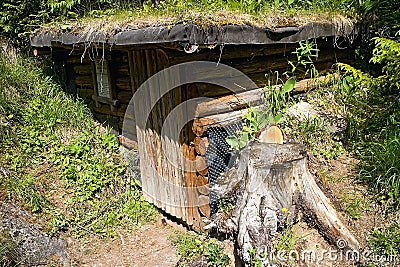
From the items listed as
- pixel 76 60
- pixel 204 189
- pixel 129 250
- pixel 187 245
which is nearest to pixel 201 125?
pixel 204 189

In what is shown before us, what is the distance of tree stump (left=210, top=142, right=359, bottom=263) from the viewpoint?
3705 mm

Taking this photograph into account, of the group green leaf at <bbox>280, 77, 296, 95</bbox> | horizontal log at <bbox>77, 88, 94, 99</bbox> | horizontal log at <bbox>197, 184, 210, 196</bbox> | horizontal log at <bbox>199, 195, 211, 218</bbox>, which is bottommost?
horizontal log at <bbox>199, 195, 211, 218</bbox>

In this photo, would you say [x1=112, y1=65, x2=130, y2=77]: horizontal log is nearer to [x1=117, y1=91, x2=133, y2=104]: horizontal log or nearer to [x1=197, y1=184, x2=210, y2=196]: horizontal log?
[x1=117, y1=91, x2=133, y2=104]: horizontal log

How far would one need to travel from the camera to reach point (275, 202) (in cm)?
382

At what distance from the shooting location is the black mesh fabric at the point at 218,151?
4758mm

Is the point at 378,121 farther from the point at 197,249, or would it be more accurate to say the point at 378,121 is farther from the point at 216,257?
the point at 197,249

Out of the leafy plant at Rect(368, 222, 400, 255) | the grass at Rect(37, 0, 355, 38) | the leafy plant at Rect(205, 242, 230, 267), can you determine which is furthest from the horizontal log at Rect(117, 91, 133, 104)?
the leafy plant at Rect(368, 222, 400, 255)

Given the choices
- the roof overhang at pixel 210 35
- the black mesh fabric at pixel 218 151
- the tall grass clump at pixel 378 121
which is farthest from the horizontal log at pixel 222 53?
the tall grass clump at pixel 378 121

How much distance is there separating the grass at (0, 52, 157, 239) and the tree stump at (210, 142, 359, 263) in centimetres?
253

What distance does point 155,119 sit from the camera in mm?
5441

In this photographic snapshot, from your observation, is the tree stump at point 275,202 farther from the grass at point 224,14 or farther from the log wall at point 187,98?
the grass at point 224,14

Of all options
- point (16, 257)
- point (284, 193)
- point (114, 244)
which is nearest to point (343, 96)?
point (284, 193)

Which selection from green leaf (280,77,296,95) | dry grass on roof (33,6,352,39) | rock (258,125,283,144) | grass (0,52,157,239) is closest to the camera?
dry grass on roof (33,6,352,39)

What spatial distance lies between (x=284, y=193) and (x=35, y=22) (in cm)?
585
